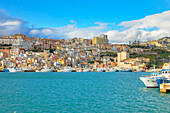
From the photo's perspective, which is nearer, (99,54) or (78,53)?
(78,53)

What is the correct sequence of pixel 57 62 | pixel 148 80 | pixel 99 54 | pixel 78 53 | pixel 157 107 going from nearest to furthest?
pixel 157 107 → pixel 148 80 → pixel 57 62 → pixel 78 53 → pixel 99 54

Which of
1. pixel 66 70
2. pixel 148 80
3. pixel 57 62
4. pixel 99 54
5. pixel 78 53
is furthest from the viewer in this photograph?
pixel 99 54

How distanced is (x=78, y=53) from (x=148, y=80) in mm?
149176

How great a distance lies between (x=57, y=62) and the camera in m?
149

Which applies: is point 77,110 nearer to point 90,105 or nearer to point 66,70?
point 90,105

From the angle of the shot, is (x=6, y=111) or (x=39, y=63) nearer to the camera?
(x=6, y=111)

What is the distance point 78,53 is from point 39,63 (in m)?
40.9

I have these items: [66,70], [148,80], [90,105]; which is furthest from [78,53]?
[90,105]

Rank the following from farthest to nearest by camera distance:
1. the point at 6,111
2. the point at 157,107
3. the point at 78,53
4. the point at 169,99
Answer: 1. the point at 78,53
2. the point at 169,99
3. the point at 157,107
4. the point at 6,111

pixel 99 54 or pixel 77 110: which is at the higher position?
pixel 99 54

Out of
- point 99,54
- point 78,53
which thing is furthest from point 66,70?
point 99,54

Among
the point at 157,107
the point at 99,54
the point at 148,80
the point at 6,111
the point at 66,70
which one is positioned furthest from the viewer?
the point at 99,54

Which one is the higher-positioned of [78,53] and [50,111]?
[78,53]

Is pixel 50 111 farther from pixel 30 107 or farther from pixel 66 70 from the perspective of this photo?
pixel 66 70
